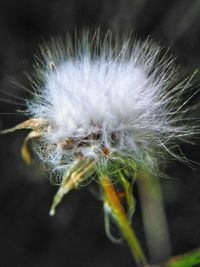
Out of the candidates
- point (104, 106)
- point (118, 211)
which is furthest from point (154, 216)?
point (104, 106)

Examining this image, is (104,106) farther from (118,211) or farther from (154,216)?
(154,216)

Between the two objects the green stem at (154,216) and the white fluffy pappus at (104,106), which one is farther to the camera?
the green stem at (154,216)

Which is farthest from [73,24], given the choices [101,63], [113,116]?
[113,116]

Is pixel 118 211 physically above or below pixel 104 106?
below

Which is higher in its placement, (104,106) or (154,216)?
(104,106)

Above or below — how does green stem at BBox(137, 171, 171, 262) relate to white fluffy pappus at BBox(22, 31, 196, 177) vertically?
below

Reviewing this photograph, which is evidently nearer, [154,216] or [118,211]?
[118,211]

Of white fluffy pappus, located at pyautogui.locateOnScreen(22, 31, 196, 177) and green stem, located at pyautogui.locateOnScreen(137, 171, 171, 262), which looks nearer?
white fluffy pappus, located at pyautogui.locateOnScreen(22, 31, 196, 177)

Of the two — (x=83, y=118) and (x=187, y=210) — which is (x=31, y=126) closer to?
(x=83, y=118)

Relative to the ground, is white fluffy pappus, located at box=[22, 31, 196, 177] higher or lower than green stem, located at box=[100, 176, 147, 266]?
higher
